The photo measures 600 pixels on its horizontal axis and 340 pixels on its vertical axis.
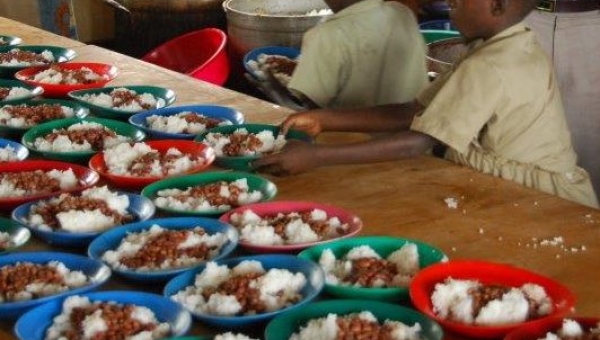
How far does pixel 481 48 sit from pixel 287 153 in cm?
56

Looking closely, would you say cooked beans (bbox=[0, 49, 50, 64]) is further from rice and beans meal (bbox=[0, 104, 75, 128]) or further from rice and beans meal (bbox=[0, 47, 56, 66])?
rice and beans meal (bbox=[0, 104, 75, 128])

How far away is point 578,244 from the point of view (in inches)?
73.4

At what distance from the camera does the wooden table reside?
1.77m

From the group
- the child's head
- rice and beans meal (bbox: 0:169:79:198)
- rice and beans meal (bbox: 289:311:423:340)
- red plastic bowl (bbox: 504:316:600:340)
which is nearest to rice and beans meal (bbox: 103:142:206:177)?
rice and beans meal (bbox: 0:169:79:198)

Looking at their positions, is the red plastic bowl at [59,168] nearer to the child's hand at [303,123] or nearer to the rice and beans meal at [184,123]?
the rice and beans meal at [184,123]

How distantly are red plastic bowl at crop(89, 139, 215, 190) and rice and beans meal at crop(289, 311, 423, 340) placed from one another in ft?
2.75

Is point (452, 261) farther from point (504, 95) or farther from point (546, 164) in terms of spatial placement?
point (546, 164)

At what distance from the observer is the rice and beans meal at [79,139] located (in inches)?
95.6

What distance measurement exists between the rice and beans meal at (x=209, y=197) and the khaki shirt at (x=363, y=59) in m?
0.83

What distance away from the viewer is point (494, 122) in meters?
2.27

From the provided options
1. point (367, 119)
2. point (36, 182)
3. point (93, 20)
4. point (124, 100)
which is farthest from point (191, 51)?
point (93, 20)

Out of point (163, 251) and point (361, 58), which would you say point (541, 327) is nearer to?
point (163, 251)

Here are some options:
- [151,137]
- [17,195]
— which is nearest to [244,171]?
[151,137]

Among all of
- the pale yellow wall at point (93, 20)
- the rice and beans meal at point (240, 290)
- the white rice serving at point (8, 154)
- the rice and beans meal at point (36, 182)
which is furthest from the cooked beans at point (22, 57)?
the pale yellow wall at point (93, 20)
